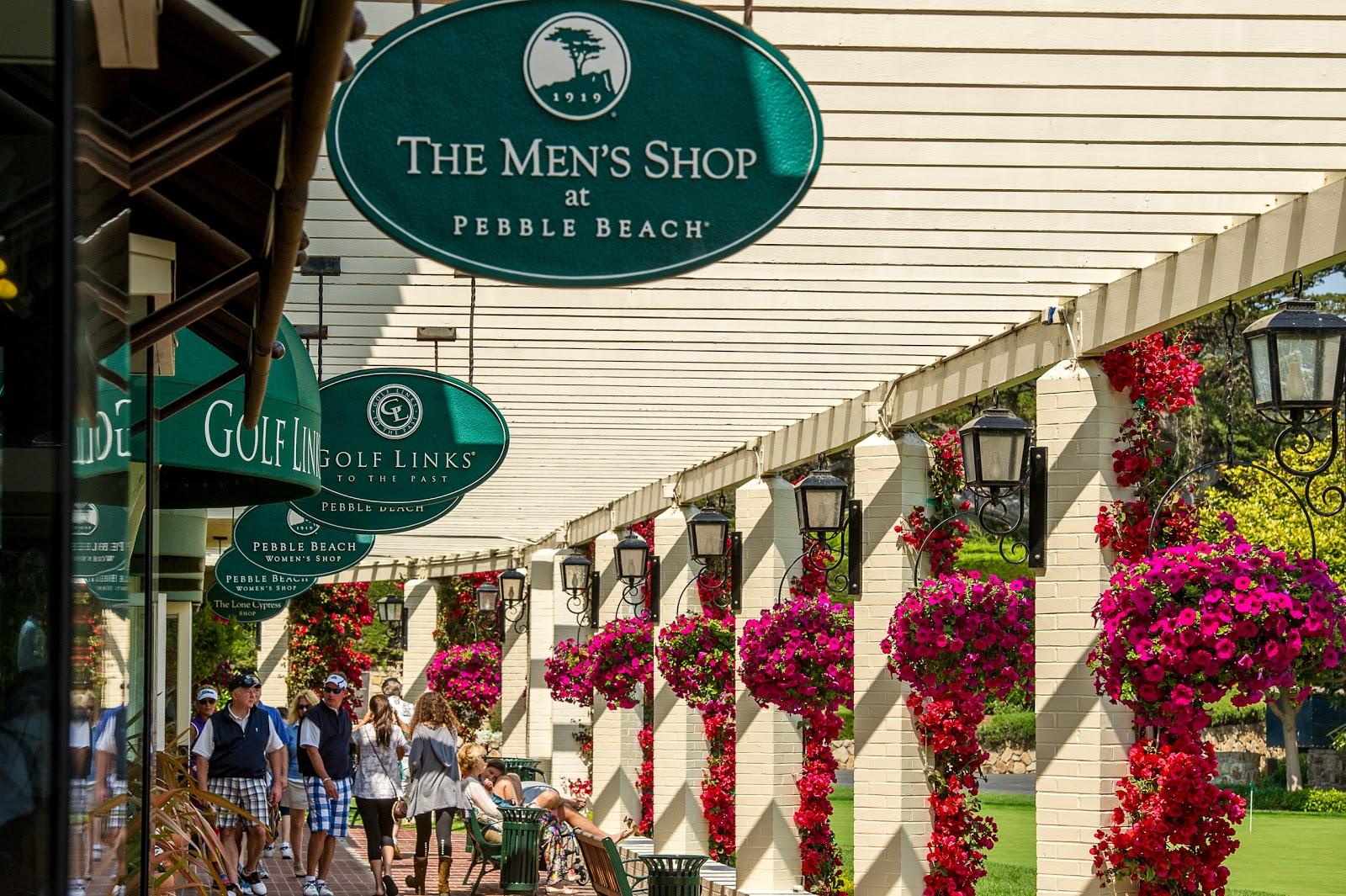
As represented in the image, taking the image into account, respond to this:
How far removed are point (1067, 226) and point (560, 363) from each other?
4.03m

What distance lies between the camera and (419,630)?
3203 centimetres

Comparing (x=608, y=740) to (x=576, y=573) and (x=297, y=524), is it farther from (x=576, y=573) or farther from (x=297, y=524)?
(x=297, y=524)

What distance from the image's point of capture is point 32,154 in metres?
1.60

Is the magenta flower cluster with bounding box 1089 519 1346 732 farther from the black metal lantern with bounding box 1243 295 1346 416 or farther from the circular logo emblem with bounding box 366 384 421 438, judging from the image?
the circular logo emblem with bounding box 366 384 421 438

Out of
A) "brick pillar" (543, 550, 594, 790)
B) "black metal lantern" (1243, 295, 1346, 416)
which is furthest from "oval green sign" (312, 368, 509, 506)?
"brick pillar" (543, 550, 594, 790)

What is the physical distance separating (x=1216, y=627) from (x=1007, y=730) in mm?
26895

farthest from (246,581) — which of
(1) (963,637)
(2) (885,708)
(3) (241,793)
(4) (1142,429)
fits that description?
(4) (1142,429)

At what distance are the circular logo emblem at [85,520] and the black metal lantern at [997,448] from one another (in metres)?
6.43

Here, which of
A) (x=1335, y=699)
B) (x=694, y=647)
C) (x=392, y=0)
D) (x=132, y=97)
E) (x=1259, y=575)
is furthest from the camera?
(x=1335, y=699)

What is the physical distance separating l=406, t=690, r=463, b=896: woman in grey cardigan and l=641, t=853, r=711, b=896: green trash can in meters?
2.33

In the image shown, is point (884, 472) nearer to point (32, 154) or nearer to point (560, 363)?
point (560, 363)

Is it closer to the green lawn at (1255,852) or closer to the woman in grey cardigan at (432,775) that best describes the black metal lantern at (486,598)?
the green lawn at (1255,852)

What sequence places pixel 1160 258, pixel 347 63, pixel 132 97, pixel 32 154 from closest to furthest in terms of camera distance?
pixel 32 154, pixel 347 63, pixel 132 97, pixel 1160 258

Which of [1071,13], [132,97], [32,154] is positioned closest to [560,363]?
[1071,13]
